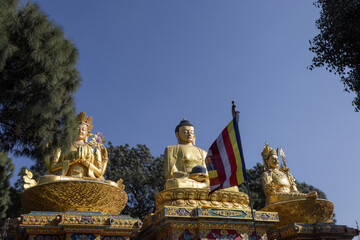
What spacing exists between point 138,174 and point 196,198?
11125 mm

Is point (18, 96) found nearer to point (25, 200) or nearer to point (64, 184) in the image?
point (64, 184)

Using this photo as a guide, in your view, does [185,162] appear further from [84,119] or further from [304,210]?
[304,210]

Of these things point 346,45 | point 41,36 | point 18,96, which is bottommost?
point 18,96

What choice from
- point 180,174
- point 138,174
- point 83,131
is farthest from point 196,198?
point 138,174

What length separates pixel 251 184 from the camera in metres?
22.8

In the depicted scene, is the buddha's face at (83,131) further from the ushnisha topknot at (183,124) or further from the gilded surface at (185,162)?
the ushnisha topknot at (183,124)

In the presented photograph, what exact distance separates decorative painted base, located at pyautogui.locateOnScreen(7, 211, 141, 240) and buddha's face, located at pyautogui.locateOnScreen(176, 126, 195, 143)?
15.5ft

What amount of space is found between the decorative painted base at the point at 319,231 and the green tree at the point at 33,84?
6095mm

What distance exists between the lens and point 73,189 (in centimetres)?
854

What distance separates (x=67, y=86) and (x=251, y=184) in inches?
670

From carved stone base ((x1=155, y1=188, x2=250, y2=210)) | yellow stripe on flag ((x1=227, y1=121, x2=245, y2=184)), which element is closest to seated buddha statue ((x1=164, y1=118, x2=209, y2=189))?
carved stone base ((x1=155, y1=188, x2=250, y2=210))

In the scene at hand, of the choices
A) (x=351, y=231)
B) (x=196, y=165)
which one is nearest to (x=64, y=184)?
(x=196, y=165)

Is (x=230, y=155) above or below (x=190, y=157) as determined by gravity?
below

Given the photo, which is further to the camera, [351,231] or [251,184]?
[251,184]
